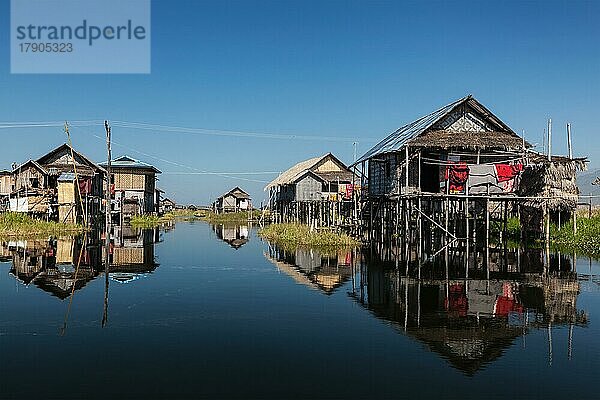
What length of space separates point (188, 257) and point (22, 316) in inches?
479

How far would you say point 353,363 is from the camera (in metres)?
8.32

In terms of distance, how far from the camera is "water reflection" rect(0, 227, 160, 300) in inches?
626

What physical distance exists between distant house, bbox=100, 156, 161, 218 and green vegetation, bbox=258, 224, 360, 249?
26.1m

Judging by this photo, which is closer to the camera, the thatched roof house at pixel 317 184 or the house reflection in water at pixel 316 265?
the house reflection in water at pixel 316 265

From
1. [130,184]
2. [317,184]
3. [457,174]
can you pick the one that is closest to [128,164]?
[130,184]

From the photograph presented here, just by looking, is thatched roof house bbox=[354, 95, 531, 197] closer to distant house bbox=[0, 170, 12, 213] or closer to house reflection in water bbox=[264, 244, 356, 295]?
house reflection in water bbox=[264, 244, 356, 295]

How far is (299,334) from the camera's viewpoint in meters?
10.1

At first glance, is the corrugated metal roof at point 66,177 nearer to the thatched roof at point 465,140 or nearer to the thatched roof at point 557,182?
the thatched roof at point 465,140

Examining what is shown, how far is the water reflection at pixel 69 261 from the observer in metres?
15.9

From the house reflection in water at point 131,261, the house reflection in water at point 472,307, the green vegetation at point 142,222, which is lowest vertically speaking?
the house reflection in water at point 472,307

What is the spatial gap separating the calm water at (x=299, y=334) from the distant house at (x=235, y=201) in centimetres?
6305

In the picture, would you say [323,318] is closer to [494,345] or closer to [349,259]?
[494,345]

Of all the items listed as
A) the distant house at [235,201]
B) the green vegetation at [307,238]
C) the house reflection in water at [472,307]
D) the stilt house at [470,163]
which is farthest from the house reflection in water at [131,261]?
the distant house at [235,201]

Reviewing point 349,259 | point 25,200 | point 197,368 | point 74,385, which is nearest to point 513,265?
point 349,259
